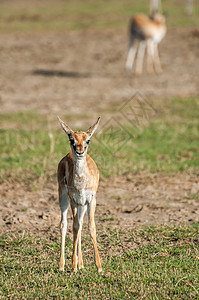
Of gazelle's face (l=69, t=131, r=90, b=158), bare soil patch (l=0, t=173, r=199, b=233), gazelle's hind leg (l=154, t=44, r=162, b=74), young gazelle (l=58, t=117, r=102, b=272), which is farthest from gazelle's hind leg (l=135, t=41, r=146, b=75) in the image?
gazelle's face (l=69, t=131, r=90, b=158)

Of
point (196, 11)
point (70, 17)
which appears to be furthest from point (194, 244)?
point (196, 11)

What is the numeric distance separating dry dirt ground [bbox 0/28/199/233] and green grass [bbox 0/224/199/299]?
38 centimetres

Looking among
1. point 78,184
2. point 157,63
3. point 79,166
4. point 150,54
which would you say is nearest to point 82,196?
point 78,184

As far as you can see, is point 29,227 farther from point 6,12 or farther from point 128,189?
point 6,12

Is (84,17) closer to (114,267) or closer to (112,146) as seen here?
(112,146)

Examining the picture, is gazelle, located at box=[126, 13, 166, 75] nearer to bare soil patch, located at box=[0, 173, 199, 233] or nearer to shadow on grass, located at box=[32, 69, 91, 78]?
shadow on grass, located at box=[32, 69, 91, 78]

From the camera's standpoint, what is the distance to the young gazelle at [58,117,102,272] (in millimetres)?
3805

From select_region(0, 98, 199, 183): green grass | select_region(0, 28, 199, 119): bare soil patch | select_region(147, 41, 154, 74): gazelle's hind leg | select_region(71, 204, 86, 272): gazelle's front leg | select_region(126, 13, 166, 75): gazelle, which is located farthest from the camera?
select_region(147, 41, 154, 74): gazelle's hind leg

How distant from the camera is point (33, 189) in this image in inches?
255

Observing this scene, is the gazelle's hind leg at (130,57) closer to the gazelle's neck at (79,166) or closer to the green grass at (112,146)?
the green grass at (112,146)

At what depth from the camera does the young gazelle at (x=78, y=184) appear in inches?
150

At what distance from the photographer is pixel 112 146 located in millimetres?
8320

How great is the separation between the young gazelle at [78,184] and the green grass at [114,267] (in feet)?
0.57

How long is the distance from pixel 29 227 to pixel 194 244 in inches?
68.7
